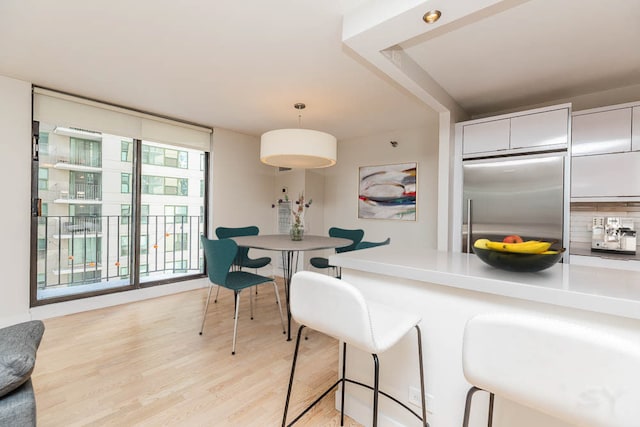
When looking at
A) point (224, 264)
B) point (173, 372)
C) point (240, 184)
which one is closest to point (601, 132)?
point (224, 264)

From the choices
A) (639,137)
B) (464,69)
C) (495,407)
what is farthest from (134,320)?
(639,137)

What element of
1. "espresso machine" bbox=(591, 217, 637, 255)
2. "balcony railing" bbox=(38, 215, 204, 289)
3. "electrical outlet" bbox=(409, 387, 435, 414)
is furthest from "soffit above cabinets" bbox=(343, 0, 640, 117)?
"balcony railing" bbox=(38, 215, 204, 289)

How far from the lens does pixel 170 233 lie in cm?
438

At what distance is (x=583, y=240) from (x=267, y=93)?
343 cm

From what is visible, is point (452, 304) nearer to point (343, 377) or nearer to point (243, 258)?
point (343, 377)

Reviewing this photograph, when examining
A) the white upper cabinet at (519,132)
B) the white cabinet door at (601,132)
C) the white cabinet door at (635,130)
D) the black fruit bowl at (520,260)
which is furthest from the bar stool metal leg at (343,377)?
the white cabinet door at (635,130)

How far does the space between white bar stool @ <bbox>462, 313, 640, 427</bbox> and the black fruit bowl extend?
41 cm

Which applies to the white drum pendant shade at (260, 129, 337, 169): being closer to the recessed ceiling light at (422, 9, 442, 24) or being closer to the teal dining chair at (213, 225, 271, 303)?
the recessed ceiling light at (422, 9, 442, 24)

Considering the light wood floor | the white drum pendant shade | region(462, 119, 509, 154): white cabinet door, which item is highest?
region(462, 119, 509, 154): white cabinet door

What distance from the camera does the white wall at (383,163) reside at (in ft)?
12.8

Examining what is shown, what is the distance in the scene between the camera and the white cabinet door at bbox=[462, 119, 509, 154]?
285cm

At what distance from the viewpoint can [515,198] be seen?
2.78m

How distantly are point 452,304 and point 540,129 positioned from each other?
2311 millimetres

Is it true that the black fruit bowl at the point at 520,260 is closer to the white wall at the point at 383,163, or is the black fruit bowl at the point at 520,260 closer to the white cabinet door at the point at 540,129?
the white cabinet door at the point at 540,129
